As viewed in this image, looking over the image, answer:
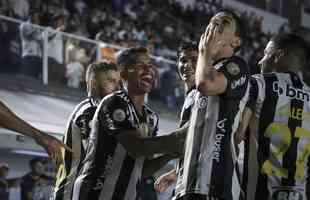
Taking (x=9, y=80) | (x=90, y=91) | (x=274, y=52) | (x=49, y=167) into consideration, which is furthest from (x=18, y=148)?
(x=274, y=52)

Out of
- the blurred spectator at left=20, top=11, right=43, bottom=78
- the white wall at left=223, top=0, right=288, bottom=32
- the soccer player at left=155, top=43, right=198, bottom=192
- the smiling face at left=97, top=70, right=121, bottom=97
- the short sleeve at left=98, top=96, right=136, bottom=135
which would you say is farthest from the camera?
the white wall at left=223, top=0, right=288, bottom=32

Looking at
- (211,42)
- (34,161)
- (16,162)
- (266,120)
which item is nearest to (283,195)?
(266,120)

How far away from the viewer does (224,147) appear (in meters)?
4.07

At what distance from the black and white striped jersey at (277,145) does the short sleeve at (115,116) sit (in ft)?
2.65

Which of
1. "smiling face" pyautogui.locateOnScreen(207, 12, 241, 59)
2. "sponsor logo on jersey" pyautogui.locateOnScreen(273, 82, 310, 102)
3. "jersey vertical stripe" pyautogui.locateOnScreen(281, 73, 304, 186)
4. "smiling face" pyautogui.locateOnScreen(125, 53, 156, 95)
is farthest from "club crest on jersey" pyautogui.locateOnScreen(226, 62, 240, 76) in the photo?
"smiling face" pyautogui.locateOnScreen(125, 53, 156, 95)

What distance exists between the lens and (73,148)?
5.93 metres

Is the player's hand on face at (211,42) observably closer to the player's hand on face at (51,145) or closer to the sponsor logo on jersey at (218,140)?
the sponsor logo on jersey at (218,140)

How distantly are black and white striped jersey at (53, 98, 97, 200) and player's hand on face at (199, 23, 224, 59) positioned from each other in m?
2.08

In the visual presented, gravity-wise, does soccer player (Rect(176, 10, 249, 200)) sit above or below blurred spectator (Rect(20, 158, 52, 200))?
above

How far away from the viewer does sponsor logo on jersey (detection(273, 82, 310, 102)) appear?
4.60 meters

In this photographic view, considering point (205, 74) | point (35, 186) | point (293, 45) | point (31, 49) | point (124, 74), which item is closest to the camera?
point (205, 74)

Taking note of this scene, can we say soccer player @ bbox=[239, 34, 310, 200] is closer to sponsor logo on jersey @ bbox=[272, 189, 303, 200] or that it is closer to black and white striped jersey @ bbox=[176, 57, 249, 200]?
sponsor logo on jersey @ bbox=[272, 189, 303, 200]

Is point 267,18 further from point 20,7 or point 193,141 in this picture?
point 193,141

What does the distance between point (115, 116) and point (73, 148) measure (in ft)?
3.80
